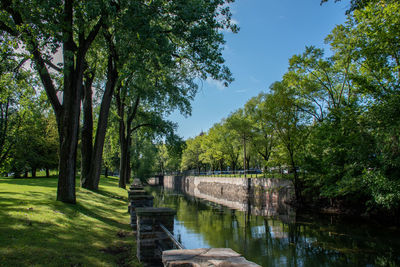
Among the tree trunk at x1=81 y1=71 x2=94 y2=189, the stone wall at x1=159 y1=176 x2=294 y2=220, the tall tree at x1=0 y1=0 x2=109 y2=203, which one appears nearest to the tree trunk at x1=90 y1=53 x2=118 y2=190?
the tree trunk at x1=81 y1=71 x2=94 y2=189

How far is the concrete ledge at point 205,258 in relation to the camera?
2355mm

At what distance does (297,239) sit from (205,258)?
1224 cm

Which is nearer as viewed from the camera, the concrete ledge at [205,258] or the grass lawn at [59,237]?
the concrete ledge at [205,258]

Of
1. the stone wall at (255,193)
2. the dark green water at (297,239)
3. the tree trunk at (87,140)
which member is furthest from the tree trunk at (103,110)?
the stone wall at (255,193)

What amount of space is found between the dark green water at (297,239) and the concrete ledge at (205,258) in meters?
7.92

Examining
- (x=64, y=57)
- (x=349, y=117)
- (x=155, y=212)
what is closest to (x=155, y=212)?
(x=155, y=212)

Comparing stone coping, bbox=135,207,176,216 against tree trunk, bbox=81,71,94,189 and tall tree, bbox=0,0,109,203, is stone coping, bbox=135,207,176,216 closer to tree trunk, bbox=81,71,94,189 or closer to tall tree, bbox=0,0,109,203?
tall tree, bbox=0,0,109,203

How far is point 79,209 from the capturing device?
10297 millimetres

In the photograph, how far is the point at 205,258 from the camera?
261 centimetres

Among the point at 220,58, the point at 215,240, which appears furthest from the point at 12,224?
the point at 220,58

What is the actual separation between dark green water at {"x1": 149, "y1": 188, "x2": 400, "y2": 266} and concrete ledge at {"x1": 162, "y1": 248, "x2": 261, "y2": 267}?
7924 mm

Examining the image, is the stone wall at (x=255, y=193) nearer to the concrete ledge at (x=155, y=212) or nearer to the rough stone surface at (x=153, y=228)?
the rough stone surface at (x=153, y=228)

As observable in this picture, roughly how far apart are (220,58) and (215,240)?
8324 millimetres

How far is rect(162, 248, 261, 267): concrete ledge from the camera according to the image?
2355mm
